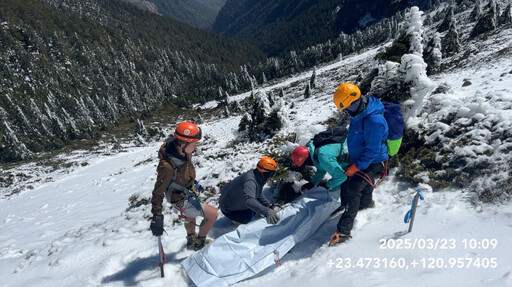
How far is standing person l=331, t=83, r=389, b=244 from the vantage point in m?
4.12

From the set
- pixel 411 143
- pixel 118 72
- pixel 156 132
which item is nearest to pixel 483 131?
pixel 411 143

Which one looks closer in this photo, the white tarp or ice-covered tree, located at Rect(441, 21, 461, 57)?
the white tarp

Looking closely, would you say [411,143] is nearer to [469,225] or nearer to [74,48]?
[469,225]

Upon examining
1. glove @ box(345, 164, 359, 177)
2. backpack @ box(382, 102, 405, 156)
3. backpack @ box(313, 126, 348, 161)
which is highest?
backpack @ box(382, 102, 405, 156)

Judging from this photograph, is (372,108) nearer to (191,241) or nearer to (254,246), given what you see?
(254,246)

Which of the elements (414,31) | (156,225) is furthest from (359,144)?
(414,31)

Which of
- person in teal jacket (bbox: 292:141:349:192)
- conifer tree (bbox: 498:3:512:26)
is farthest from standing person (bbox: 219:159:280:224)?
conifer tree (bbox: 498:3:512:26)

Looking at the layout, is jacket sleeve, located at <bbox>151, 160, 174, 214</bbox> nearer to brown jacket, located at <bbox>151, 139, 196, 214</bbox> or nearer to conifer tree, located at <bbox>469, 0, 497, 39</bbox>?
brown jacket, located at <bbox>151, 139, 196, 214</bbox>

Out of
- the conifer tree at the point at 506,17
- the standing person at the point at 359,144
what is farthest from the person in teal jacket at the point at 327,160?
the conifer tree at the point at 506,17

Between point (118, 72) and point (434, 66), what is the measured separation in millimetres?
135845

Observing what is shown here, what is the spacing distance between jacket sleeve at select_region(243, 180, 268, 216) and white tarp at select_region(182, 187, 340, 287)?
0.21m

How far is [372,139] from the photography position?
4.16 m

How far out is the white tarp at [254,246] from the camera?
4.32 m

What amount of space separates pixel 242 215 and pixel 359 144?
316 centimetres
